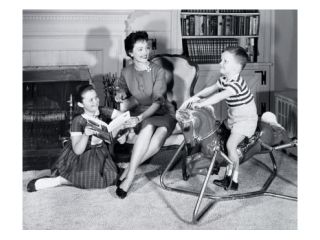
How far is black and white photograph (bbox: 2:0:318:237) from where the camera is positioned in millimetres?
2723

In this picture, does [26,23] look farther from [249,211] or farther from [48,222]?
[249,211]

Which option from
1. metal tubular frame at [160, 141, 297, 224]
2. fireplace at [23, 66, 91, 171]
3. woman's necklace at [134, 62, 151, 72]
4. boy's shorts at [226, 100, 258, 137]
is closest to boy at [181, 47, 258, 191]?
boy's shorts at [226, 100, 258, 137]

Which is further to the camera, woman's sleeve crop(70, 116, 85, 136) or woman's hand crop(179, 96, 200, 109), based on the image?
woman's sleeve crop(70, 116, 85, 136)

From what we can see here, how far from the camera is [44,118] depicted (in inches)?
138

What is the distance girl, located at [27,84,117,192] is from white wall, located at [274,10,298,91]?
1762 millimetres

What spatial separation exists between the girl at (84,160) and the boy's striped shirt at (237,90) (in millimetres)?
782

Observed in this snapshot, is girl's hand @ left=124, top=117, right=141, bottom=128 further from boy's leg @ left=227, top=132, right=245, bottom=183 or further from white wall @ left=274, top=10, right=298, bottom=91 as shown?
white wall @ left=274, top=10, right=298, bottom=91

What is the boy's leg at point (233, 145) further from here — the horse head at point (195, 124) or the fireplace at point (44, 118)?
the fireplace at point (44, 118)

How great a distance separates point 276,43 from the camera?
4312 millimetres

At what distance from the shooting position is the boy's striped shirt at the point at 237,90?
285 cm

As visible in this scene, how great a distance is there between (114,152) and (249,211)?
4.04ft

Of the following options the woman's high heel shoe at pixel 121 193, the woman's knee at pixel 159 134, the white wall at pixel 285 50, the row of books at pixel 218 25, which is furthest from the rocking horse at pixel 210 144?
the row of books at pixel 218 25

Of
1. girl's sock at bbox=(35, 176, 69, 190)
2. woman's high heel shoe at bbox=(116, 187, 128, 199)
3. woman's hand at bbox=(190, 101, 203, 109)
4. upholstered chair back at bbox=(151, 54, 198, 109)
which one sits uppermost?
upholstered chair back at bbox=(151, 54, 198, 109)
